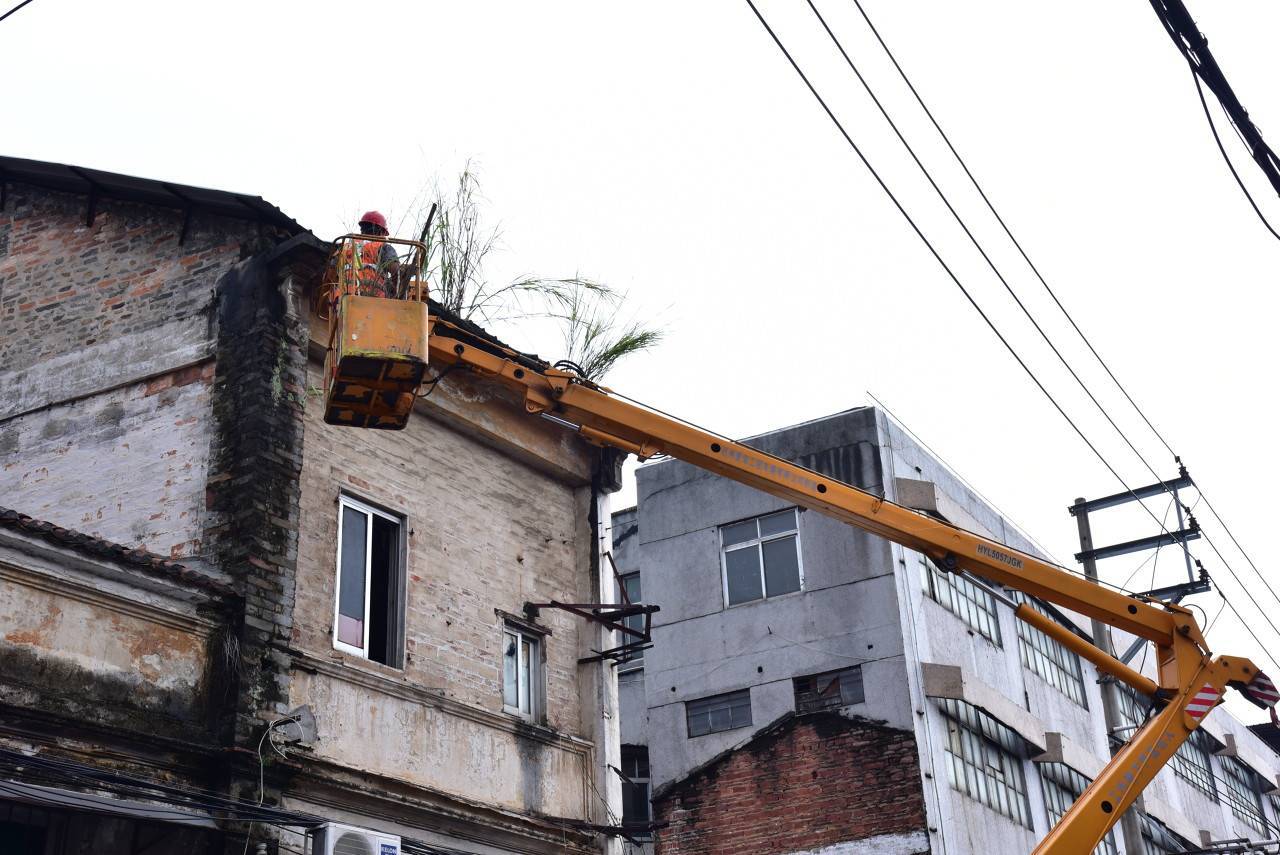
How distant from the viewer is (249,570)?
1153 cm

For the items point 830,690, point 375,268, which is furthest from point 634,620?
point 375,268

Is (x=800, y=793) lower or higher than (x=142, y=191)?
lower

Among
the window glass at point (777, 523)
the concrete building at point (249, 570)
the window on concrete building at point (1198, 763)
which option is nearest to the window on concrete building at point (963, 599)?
the window glass at point (777, 523)

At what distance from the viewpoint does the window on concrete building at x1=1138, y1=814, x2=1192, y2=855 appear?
27533 millimetres

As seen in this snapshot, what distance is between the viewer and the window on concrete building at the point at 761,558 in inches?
917

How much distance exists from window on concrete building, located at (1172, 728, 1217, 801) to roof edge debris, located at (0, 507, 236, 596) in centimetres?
2593

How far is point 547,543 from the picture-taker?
50.1 feet

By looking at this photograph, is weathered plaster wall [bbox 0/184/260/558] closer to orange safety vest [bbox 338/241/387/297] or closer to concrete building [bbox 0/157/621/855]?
concrete building [bbox 0/157/621/855]

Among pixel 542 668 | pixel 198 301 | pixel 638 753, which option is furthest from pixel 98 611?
pixel 638 753

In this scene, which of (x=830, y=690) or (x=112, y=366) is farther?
(x=830, y=690)

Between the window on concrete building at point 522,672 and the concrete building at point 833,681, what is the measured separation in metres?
8.23

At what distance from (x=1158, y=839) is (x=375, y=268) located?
2289 centimetres

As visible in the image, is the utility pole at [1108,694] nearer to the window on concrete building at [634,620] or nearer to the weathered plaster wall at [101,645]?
the window on concrete building at [634,620]

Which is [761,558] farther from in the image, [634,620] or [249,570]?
[249,570]
